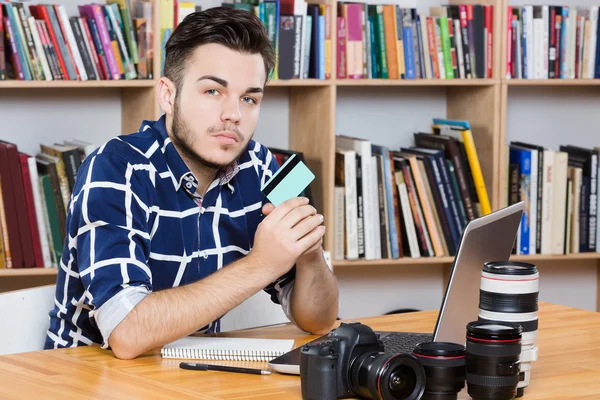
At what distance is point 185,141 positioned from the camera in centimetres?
184

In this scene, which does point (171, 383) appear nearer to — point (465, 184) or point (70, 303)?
point (70, 303)

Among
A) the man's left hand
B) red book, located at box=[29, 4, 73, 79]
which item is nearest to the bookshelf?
red book, located at box=[29, 4, 73, 79]

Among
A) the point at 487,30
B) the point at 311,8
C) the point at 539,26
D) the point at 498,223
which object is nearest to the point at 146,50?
the point at 311,8

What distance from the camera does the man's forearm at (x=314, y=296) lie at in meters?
1.83

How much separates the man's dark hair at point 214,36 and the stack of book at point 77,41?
0.90m

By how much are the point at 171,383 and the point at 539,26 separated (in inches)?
88.6

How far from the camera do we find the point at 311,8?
2969 millimetres

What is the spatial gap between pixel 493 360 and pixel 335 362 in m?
0.21

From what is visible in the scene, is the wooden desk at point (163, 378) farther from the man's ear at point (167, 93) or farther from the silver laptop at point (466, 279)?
the man's ear at point (167, 93)

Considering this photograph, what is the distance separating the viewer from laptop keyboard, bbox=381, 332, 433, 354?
157cm

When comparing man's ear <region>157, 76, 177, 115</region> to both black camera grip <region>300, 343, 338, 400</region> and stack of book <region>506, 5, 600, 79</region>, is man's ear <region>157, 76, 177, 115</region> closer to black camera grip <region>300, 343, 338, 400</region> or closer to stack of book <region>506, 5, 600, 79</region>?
black camera grip <region>300, 343, 338, 400</region>

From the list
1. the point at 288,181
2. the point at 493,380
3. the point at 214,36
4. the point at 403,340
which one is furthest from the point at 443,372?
the point at 214,36

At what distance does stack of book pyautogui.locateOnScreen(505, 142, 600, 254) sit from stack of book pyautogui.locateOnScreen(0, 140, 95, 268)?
58.6 inches

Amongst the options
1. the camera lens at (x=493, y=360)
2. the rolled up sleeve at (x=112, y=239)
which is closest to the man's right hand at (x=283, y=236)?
the rolled up sleeve at (x=112, y=239)
